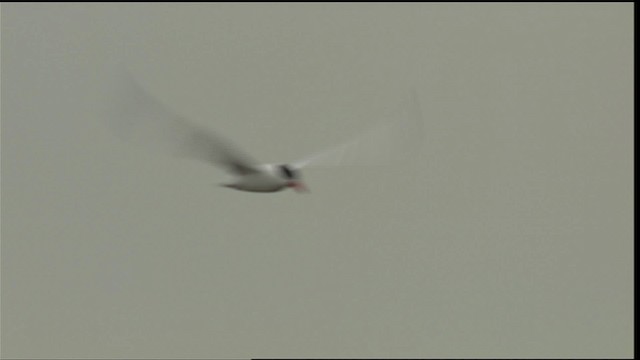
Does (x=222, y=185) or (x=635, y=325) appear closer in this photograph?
(x=222, y=185)

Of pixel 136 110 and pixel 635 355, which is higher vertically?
pixel 136 110

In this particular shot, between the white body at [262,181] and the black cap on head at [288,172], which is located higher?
the black cap on head at [288,172]

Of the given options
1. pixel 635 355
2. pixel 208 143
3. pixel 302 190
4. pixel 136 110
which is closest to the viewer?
pixel 136 110

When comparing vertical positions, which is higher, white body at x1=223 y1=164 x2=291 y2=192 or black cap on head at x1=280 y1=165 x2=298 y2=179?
black cap on head at x1=280 y1=165 x2=298 y2=179

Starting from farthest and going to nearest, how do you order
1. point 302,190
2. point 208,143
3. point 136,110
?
point 302,190 → point 208,143 → point 136,110

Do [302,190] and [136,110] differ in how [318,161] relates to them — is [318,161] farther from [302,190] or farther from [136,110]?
[136,110]

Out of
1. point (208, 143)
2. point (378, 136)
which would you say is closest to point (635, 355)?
point (378, 136)

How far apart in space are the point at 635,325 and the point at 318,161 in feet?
3.06

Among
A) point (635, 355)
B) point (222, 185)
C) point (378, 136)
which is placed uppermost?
point (378, 136)

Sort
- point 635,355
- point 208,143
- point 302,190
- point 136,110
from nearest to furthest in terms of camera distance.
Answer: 1. point 136,110
2. point 208,143
3. point 302,190
4. point 635,355

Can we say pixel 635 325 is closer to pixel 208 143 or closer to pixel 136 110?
pixel 208 143

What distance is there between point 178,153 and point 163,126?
10 cm

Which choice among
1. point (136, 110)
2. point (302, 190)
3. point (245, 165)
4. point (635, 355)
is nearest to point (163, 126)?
point (136, 110)

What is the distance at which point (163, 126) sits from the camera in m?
1.82
